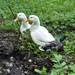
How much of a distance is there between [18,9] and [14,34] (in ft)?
4.10

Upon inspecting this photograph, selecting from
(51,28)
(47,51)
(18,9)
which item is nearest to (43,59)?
(47,51)

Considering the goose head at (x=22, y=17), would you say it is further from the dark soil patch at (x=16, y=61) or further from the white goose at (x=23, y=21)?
the dark soil patch at (x=16, y=61)

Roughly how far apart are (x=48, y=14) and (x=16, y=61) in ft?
6.32

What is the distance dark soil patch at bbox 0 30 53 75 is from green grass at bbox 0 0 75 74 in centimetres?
17

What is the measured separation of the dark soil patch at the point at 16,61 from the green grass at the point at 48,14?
170 millimetres

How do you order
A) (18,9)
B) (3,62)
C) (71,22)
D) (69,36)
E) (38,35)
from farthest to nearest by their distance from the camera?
1. (18,9)
2. (71,22)
3. (69,36)
4. (38,35)
5. (3,62)

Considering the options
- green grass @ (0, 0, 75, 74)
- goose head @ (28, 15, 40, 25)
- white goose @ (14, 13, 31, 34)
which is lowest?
green grass @ (0, 0, 75, 74)

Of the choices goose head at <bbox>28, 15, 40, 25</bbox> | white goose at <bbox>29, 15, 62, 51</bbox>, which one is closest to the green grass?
white goose at <bbox>29, 15, 62, 51</bbox>

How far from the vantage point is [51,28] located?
22.7 feet

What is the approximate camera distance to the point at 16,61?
5.82 m

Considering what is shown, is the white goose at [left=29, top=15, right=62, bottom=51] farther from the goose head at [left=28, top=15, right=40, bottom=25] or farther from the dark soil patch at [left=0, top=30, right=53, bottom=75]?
the dark soil patch at [left=0, top=30, right=53, bottom=75]

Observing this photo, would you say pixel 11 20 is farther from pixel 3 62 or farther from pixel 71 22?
pixel 3 62

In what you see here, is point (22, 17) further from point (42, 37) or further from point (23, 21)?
point (42, 37)

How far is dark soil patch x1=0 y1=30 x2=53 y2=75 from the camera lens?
5637 millimetres
